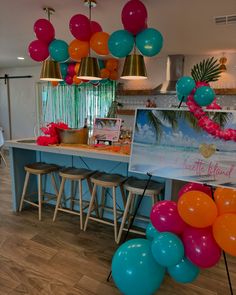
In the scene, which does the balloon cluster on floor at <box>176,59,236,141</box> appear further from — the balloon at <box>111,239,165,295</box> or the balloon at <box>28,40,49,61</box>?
the balloon at <box>28,40,49,61</box>

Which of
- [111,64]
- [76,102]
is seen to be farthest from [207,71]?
[76,102]

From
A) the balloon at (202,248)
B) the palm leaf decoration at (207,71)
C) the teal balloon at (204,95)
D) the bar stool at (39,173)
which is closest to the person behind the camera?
the balloon at (202,248)

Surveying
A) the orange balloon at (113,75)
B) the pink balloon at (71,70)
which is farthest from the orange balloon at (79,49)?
the orange balloon at (113,75)

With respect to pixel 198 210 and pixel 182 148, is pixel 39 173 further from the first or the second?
pixel 198 210

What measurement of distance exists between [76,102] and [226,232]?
208 inches

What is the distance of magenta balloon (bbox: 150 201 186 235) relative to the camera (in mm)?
1502

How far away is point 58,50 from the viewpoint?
8.86 feet

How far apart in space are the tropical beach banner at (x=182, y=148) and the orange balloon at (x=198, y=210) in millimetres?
171

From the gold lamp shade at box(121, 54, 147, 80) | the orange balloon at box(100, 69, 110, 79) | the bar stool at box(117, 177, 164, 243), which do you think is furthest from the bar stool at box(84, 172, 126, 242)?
the orange balloon at box(100, 69, 110, 79)

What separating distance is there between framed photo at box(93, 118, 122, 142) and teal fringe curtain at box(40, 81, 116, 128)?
286 centimetres

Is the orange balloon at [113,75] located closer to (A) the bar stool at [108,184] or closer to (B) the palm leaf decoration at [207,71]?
(A) the bar stool at [108,184]

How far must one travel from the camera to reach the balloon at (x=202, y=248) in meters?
1.36

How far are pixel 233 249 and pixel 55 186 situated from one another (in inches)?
92.6

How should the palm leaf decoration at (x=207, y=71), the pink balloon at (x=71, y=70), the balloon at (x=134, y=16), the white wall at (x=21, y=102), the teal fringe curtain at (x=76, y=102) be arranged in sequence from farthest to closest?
1. the white wall at (x=21, y=102)
2. the teal fringe curtain at (x=76, y=102)
3. the pink balloon at (x=71, y=70)
4. the balloon at (x=134, y=16)
5. the palm leaf decoration at (x=207, y=71)
